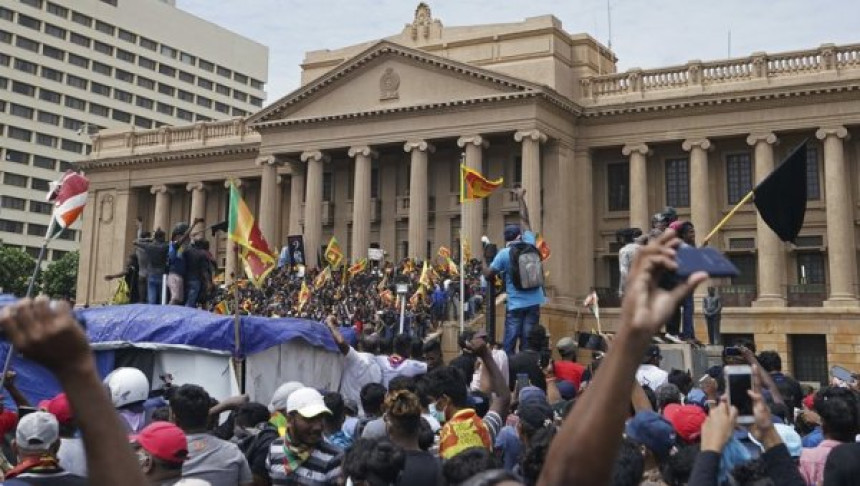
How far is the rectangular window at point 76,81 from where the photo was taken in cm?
8712

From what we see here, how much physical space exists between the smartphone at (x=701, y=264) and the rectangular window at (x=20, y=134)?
293ft

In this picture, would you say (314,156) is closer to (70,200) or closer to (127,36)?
(70,200)

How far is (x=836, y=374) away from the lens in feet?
33.6

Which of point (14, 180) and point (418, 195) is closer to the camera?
point (418, 195)

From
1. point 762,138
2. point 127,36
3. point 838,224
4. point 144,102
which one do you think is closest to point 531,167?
point 762,138

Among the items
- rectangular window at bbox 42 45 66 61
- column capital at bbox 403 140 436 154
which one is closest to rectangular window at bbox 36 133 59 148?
→ rectangular window at bbox 42 45 66 61

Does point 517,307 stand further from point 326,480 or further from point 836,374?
point 326,480

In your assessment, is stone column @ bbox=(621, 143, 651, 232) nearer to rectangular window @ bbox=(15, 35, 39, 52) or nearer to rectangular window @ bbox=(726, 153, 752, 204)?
rectangular window @ bbox=(726, 153, 752, 204)

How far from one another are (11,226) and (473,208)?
57.5 m

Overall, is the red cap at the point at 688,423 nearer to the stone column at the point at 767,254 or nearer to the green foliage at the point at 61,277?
the stone column at the point at 767,254

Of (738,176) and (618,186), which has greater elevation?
(738,176)

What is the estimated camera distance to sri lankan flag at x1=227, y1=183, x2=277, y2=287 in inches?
623

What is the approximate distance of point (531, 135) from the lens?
39656 mm

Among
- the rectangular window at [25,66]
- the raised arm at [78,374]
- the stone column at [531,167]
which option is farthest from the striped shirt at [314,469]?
the rectangular window at [25,66]
